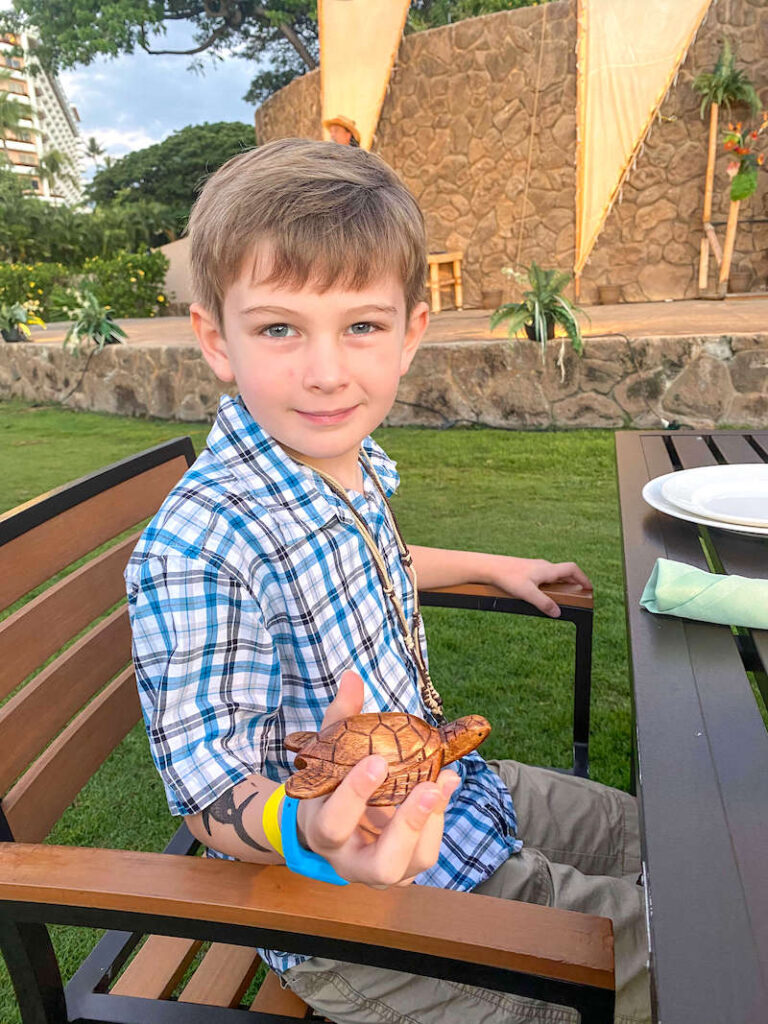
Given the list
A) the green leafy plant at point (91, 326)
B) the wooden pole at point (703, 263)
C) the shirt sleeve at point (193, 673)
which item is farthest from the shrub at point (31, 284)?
the shirt sleeve at point (193, 673)

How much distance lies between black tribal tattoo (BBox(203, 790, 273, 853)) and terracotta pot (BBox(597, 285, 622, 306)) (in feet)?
29.7

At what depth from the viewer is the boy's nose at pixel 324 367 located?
91cm

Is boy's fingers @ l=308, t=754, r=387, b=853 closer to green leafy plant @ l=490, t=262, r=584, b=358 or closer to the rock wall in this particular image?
green leafy plant @ l=490, t=262, r=584, b=358

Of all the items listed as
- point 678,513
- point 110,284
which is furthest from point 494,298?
point 678,513

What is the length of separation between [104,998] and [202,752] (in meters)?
0.34

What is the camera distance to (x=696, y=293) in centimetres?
873

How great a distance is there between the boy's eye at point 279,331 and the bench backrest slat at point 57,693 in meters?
0.54

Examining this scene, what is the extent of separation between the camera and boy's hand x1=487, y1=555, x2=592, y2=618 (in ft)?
4.50

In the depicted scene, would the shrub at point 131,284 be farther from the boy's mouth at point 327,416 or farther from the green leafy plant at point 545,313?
the boy's mouth at point 327,416

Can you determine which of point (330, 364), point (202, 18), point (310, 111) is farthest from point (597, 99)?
point (202, 18)

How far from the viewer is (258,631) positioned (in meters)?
0.88

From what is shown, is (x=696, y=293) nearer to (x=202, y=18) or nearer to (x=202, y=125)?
(x=202, y=18)

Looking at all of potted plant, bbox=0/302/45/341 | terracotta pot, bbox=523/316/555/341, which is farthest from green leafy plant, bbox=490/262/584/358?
potted plant, bbox=0/302/45/341

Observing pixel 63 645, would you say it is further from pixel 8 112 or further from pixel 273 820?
pixel 8 112
